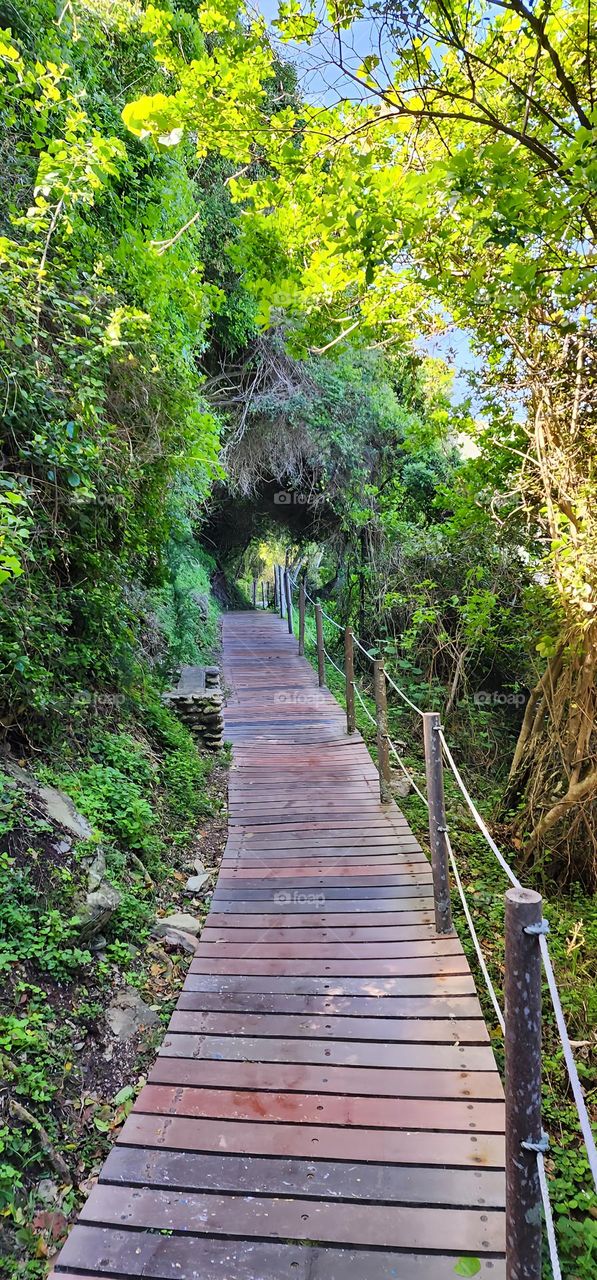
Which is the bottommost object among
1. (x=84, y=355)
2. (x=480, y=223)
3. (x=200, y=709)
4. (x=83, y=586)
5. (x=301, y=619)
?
(x=200, y=709)

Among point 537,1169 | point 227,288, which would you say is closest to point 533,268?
point 537,1169

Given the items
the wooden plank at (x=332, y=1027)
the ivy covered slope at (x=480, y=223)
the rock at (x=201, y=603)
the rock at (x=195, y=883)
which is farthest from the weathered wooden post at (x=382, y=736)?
the rock at (x=201, y=603)

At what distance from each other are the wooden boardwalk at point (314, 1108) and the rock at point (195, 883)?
0.51 feet

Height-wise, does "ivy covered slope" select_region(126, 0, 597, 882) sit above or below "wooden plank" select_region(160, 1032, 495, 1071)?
above

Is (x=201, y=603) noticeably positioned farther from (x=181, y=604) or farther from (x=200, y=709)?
(x=200, y=709)

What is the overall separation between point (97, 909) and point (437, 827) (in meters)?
1.77

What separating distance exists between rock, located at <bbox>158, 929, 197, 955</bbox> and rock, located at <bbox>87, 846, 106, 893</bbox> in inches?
23.1

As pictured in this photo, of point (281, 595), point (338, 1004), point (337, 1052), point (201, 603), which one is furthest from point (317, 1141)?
point (281, 595)

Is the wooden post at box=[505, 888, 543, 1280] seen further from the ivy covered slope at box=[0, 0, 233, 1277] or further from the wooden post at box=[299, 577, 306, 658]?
the wooden post at box=[299, 577, 306, 658]

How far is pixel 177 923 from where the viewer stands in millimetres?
3596

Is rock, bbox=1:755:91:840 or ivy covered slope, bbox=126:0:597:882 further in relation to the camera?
rock, bbox=1:755:91:840

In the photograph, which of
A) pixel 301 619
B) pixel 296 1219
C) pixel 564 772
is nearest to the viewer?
pixel 296 1219

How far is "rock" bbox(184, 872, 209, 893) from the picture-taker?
13.1ft

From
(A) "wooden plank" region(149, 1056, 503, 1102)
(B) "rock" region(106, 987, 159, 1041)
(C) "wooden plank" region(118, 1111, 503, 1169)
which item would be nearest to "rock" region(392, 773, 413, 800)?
(B) "rock" region(106, 987, 159, 1041)
